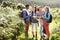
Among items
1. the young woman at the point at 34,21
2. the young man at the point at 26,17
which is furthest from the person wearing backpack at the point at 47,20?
the young man at the point at 26,17

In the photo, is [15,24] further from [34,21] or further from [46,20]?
[46,20]

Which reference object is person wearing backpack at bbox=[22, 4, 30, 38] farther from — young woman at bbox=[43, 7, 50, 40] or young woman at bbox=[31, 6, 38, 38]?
young woman at bbox=[43, 7, 50, 40]

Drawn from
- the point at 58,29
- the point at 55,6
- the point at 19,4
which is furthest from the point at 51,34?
the point at 19,4

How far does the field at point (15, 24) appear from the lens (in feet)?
15.9

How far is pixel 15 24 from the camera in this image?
493cm

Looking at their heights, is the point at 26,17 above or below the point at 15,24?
above

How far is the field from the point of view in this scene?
485cm

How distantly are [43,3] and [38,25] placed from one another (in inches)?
18.0

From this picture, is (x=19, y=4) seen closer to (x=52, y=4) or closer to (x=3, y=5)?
(x=3, y=5)

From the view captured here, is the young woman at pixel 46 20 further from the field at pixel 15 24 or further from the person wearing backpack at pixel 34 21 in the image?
the person wearing backpack at pixel 34 21

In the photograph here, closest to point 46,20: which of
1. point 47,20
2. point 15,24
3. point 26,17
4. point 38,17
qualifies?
point 47,20

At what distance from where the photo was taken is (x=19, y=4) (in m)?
5.01

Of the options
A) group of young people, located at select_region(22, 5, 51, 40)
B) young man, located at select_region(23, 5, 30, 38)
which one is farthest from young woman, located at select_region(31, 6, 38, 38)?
young man, located at select_region(23, 5, 30, 38)

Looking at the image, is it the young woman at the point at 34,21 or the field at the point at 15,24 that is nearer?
the field at the point at 15,24
